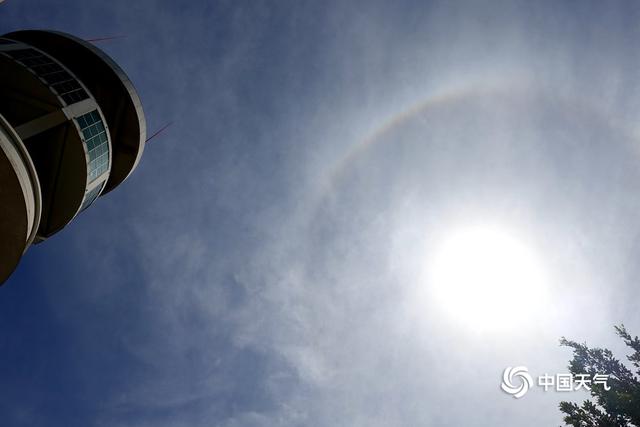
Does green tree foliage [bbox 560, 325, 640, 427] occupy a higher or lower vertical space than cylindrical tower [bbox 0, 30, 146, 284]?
lower

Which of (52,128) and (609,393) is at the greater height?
(52,128)

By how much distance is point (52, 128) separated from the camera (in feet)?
68.5

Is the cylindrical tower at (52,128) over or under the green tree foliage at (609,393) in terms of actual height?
over

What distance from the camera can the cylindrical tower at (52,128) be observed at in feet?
51.6

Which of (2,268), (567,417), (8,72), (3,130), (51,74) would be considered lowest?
(567,417)

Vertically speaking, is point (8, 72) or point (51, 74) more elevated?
point (51, 74)

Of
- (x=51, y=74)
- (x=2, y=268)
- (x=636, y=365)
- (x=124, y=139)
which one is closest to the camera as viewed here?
(x=2, y=268)

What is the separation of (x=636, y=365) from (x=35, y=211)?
37744 mm

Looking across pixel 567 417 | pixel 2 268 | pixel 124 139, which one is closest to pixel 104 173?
pixel 124 139

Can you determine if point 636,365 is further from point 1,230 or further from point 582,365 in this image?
point 1,230

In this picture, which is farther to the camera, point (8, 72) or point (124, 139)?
point (124, 139)

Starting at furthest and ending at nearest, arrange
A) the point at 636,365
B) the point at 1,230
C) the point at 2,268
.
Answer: the point at 636,365
the point at 2,268
the point at 1,230

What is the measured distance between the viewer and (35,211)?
54.4ft

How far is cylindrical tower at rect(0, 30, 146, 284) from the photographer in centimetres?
1573
